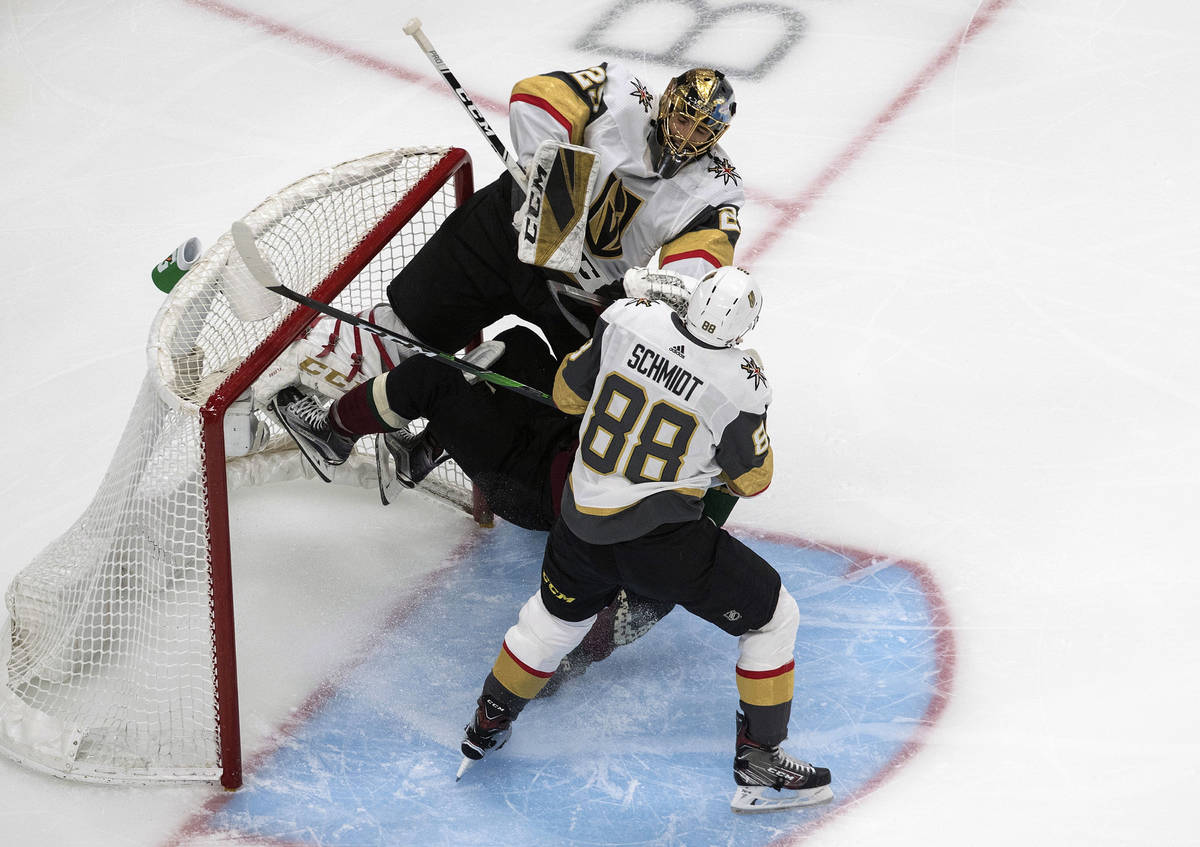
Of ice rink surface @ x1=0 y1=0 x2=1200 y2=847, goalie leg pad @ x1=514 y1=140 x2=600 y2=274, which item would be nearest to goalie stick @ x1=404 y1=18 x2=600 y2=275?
goalie leg pad @ x1=514 y1=140 x2=600 y2=274

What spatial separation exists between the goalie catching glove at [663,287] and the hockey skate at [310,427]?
84cm

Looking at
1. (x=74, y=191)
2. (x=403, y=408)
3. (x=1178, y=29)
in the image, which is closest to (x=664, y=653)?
(x=403, y=408)

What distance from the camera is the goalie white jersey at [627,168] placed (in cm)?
301

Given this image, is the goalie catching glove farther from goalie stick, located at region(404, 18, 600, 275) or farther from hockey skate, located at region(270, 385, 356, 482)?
Answer: hockey skate, located at region(270, 385, 356, 482)

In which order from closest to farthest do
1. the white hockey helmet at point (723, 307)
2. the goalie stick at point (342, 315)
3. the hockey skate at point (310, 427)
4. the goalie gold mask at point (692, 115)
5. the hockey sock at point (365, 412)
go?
the white hockey helmet at point (723, 307) → the goalie stick at point (342, 315) → the goalie gold mask at point (692, 115) → the hockey sock at point (365, 412) → the hockey skate at point (310, 427)

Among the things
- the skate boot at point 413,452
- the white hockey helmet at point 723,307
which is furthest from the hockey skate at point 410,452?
the white hockey helmet at point 723,307

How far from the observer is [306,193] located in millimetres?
3078

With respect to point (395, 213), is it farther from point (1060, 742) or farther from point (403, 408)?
point (1060, 742)

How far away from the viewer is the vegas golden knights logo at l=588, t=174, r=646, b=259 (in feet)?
10.0

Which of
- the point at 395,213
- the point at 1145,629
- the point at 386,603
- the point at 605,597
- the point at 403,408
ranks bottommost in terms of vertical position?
the point at 1145,629

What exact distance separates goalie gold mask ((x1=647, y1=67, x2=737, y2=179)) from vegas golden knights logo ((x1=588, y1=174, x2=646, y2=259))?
0.12 m

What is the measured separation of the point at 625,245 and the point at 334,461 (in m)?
0.79

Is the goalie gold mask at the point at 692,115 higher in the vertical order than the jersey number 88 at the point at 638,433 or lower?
higher

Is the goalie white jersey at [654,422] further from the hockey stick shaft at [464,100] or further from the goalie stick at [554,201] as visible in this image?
the hockey stick shaft at [464,100]
